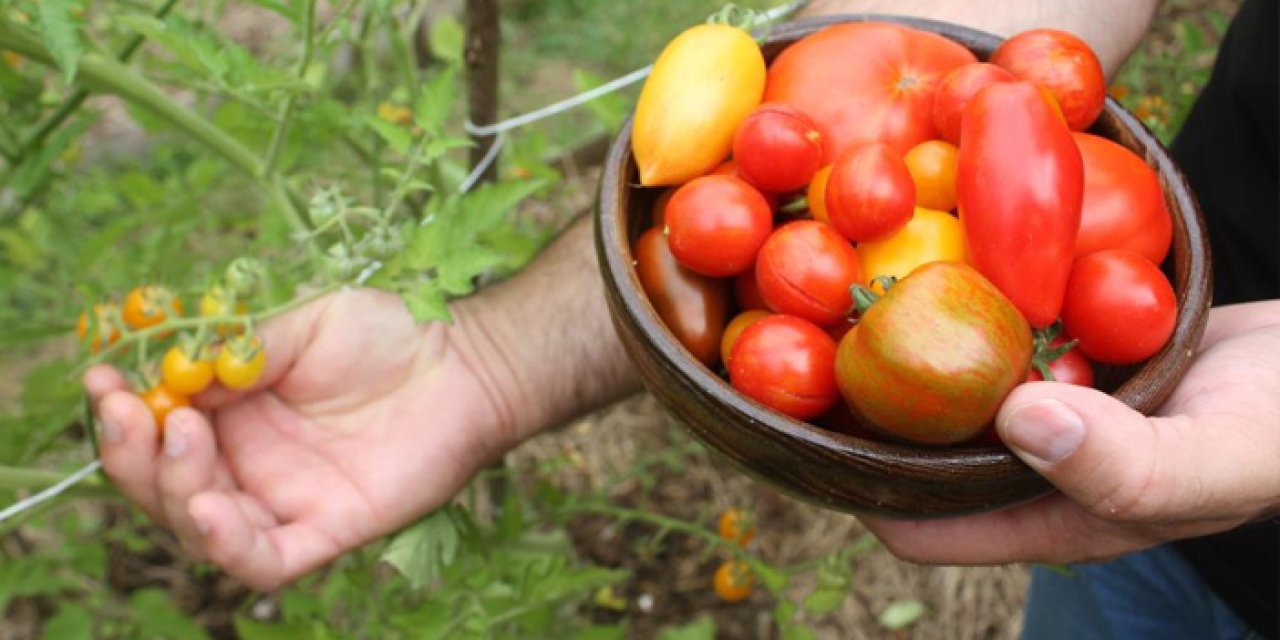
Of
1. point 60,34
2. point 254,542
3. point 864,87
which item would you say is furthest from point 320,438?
point 864,87

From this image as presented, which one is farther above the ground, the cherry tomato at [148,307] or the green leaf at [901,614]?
the cherry tomato at [148,307]

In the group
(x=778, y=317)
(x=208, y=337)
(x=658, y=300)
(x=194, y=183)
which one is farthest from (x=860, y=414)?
(x=194, y=183)

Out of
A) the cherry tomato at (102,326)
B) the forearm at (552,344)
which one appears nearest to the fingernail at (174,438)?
the cherry tomato at (102,326)

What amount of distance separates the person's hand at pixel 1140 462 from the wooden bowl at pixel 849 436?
0.04 m

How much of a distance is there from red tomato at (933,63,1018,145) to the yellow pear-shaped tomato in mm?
186

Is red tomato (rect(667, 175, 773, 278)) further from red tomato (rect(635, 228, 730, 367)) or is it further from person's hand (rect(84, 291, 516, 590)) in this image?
person's hand (rect(84, 291, 516, 590))

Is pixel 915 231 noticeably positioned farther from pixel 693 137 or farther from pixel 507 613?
pixel 507 613

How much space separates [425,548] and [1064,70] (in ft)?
3.15

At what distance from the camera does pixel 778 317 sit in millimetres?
941

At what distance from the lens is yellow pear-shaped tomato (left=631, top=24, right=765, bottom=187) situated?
1.03 meters

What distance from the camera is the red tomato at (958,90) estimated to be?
1.00 metres

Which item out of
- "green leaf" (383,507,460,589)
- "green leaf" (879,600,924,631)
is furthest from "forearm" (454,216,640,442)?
"green leaf" (879,600,924,631)

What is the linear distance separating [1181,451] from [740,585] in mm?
1205

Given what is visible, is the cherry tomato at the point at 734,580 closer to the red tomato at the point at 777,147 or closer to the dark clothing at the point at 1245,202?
the dark clothing at the point at 1245,202
